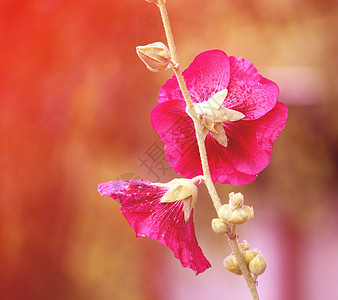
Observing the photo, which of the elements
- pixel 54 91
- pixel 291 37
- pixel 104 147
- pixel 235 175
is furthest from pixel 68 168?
pixel 235 175

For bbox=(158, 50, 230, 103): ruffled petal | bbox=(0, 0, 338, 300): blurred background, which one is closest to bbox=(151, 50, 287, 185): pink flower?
bbox=(158, 50, 230, 103): ruffled petal

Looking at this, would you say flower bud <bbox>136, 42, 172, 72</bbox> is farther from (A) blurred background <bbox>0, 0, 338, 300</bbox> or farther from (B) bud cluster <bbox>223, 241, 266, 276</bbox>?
(A) blurred background <bbox>0, 0, 338, 300</bbox>

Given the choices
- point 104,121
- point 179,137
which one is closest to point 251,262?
point 179,137

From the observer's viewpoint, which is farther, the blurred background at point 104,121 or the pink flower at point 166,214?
the blurred background at point 104,121

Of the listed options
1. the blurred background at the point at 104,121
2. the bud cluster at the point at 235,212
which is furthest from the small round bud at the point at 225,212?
the blurred background at the point at 104,121

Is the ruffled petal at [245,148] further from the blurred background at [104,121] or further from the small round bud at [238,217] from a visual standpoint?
the blurred background at [104,121]

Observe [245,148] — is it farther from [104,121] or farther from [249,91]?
[104,121]

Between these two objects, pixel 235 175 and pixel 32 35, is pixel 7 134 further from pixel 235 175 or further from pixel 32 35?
pixel 235 175
